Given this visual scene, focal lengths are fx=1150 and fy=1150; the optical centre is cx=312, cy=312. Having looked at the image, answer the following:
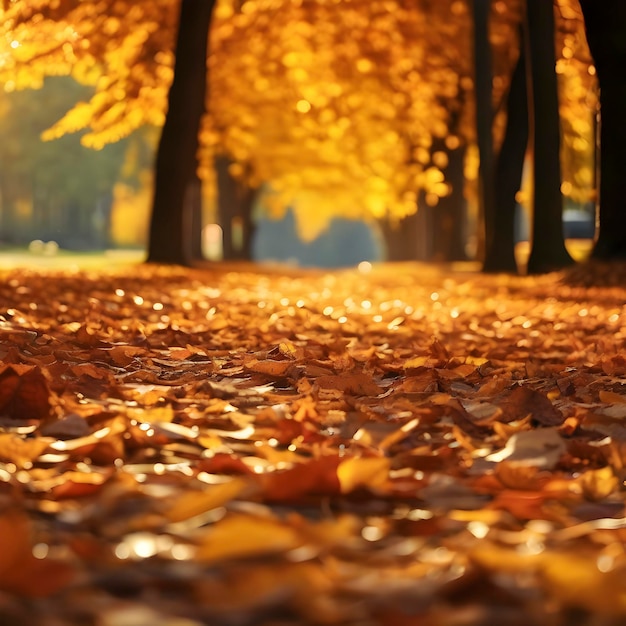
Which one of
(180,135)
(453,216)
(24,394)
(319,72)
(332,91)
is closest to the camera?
(24,394)

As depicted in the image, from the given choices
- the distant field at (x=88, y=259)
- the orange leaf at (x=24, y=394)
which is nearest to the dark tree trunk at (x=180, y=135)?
the distant field at (x=88, y=259)

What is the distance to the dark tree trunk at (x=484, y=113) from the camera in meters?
19.7

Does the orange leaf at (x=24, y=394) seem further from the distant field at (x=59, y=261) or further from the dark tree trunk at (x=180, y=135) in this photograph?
the dark tree trunk at (x=180, y=135)

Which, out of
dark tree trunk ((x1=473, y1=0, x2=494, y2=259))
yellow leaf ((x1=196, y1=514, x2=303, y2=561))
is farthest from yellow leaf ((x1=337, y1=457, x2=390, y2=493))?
dark tree trunk ((x1=473, y1=0, x2=494, y2=259))

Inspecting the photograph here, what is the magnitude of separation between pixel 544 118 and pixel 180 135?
564cm

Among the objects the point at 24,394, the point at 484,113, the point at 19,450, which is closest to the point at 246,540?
the point at 19,450

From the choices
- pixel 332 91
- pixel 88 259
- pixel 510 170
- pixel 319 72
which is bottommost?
pixel 88 259

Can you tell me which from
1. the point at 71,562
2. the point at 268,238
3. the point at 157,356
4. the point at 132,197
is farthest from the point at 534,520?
the point at 268,238

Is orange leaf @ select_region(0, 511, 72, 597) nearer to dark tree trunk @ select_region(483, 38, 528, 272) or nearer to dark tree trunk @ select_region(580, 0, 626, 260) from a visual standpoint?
dark tree trunk @ select_region(580, 0, 626, 260)

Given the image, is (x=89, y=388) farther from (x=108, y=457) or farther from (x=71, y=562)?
(x=71, y=562)

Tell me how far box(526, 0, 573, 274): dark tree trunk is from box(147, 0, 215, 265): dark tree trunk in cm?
517

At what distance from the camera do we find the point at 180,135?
17656mm

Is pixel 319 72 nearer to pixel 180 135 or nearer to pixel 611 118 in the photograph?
pixel 180 135

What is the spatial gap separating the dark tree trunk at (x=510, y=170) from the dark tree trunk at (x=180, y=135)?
525 cm
